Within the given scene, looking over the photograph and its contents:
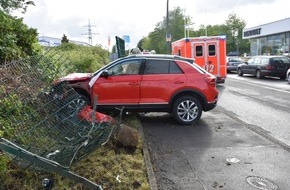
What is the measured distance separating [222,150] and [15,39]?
5.14 meters

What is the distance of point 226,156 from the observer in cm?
572

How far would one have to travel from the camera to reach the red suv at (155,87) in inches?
315

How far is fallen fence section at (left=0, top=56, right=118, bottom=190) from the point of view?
3.46 metres

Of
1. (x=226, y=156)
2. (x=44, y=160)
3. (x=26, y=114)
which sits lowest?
(x=226, y=156)

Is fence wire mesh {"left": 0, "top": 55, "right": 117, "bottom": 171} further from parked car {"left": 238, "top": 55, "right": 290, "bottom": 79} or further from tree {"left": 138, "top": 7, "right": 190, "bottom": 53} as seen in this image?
tree {"left": 138, "top": 7, "right": 190, "bottom": 53}

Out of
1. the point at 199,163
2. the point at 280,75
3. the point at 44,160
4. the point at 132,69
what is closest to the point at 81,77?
the point at 132,69

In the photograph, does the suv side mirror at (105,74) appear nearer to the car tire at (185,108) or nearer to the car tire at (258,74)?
the car tire at (185,108)

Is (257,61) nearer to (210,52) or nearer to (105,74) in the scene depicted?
(210,52)

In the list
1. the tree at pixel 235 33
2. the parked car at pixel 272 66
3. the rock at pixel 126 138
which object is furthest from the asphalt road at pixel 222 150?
the tree at pixel 235 33

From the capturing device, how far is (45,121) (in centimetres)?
406

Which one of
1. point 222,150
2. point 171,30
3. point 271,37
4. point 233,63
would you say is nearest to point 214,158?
point 222,150

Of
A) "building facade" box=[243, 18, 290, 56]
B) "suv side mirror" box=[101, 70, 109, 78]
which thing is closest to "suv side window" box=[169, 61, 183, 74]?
"suv side mirror" box=[101, 70, 109, 78]

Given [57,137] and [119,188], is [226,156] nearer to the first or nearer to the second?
[119,188]

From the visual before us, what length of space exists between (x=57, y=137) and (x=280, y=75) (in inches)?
760
